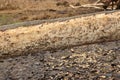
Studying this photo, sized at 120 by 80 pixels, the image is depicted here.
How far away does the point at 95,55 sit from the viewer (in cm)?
1120

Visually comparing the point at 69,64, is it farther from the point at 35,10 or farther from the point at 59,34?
the point at 35,10

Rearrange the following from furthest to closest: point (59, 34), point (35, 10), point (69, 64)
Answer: point (35, 10) < point (59, 34) < point (69, 64)

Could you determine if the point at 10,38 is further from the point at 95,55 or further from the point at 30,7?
the point at 30,7

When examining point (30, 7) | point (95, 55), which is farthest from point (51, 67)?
point (30, 7)

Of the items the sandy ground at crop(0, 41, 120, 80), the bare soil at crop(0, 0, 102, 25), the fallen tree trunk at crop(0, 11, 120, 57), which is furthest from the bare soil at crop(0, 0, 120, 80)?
the bare soil at crop(0, 0, 102, 25)

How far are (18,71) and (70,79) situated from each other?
1515 millimetres

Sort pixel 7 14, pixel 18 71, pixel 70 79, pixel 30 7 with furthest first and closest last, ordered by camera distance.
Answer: pixel 30 7 < pixel 7 14 < pixel 18 71 < pixel 70 79

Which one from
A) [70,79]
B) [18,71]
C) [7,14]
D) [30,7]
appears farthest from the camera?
[30,7]

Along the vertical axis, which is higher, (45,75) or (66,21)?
(66,21)

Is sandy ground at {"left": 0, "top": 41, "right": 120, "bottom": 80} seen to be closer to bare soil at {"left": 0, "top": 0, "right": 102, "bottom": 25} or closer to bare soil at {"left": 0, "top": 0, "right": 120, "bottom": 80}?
bare soil at {"left": 0, "top": 0, "right": 120, "bottom": 80}

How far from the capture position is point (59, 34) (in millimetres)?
11461

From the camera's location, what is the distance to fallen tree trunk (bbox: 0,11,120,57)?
11.3 m

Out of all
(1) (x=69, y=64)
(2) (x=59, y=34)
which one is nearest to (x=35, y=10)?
(2) (x=59, y=34)

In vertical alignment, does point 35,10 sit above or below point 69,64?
above
